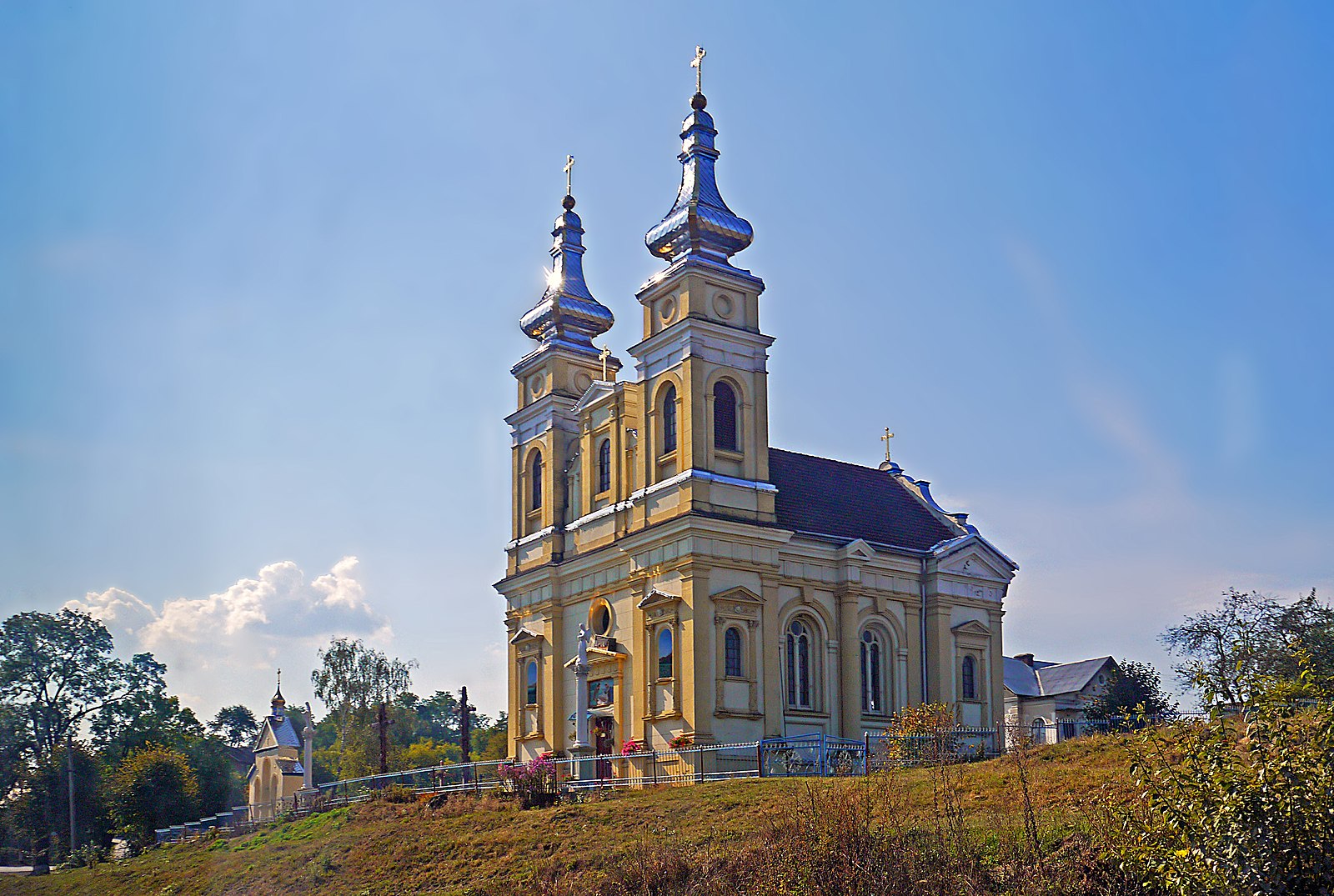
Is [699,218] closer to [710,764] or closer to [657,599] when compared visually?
[657,599]

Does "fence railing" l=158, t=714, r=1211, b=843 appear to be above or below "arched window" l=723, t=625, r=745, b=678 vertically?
below

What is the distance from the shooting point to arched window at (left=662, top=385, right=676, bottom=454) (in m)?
38.5

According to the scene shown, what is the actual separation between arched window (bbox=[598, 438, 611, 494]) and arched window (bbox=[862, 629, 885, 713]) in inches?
359

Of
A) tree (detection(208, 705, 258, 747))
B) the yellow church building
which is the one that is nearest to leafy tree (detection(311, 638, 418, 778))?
the yellow church building

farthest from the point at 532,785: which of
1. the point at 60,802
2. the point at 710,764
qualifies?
the point at 60,802

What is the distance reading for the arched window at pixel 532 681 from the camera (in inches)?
1745

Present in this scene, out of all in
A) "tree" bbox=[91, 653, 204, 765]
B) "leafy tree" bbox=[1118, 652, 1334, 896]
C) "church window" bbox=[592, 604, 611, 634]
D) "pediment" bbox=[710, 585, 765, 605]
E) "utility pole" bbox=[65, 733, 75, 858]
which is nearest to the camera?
"leafy tree" bbox=[1118, 652, 1334, 896]

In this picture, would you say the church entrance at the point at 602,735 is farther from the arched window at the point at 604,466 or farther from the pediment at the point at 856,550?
the pediment at the point at 856,550

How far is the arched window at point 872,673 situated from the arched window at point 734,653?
517 cm

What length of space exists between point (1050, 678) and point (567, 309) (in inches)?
1424

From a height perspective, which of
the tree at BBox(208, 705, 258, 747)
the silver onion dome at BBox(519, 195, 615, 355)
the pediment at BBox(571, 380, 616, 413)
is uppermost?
the silver onion dome at BBox(519, 195, 615, 355)

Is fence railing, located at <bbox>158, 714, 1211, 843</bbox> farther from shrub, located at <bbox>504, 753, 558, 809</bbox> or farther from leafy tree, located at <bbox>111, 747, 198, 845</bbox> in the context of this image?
leafy tree, located at <bbox>111, 747, 198, 845</bbox>

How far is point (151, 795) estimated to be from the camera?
2026 inches

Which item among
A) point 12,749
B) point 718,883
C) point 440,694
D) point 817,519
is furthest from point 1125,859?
point 440,694
